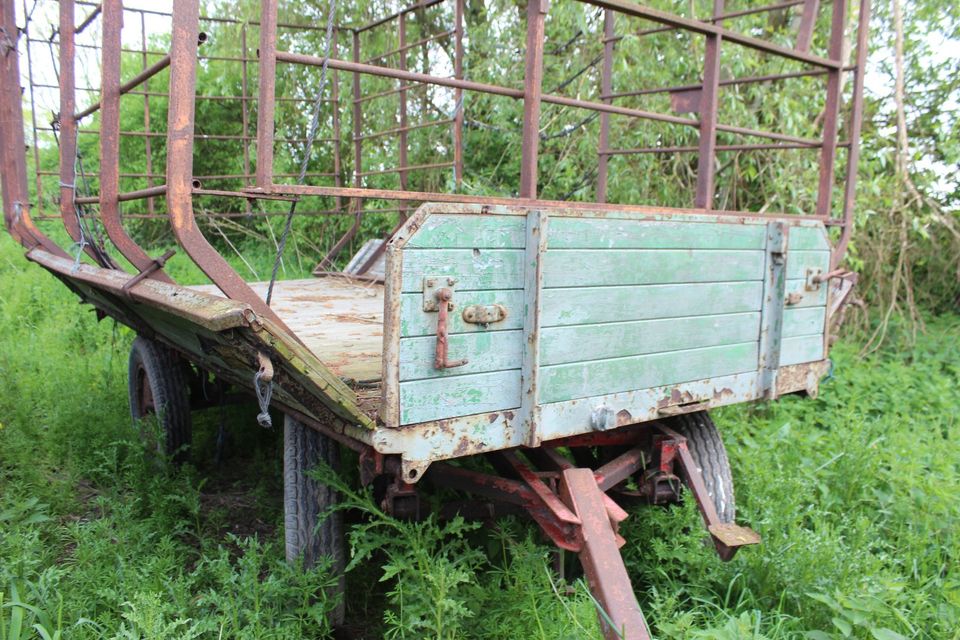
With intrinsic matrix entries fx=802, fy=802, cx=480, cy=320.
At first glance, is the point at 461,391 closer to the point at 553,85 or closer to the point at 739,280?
the point at 739,280

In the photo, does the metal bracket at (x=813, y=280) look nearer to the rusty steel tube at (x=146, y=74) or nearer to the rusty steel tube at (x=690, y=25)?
the rusty steel tube at (x=690, y=25)

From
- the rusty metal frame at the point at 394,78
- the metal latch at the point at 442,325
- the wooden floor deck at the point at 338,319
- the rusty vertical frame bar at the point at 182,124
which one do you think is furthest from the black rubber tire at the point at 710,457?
the rusty vertical frame bar at the point at 182,124

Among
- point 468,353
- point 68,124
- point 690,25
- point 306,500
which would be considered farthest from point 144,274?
point 690,25

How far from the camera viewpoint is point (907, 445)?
194 inches

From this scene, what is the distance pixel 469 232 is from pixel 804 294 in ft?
6.25

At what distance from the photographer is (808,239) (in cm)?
357

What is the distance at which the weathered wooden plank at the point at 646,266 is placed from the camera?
8.67ft

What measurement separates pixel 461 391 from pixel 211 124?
790 cm

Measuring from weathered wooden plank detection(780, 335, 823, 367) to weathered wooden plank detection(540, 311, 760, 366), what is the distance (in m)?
0.21

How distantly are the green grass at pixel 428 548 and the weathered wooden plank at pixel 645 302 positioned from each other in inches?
34.1

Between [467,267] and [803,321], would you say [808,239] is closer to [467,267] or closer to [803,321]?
[803,321]

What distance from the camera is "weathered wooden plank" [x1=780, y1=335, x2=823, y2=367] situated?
3.53 m

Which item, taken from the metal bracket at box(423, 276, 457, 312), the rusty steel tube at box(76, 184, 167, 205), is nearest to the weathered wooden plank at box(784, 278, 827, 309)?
the metal bracket at box(423, 276, 457, 312)

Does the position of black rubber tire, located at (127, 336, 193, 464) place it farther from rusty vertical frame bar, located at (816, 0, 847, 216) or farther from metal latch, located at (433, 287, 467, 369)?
rusty vertical frame bar, located at (816, 0, 847, 216)
